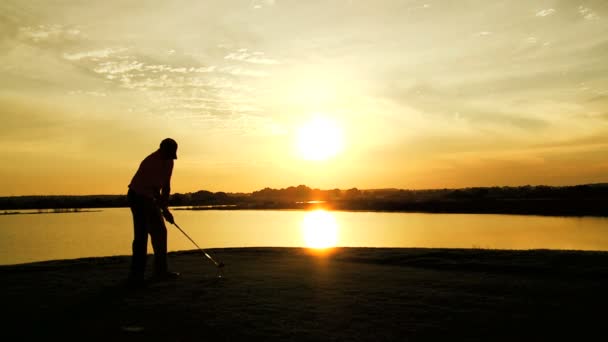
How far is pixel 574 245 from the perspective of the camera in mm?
31109

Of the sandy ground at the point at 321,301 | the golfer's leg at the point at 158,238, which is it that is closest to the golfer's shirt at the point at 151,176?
the golfer's leg at the point at 158,238

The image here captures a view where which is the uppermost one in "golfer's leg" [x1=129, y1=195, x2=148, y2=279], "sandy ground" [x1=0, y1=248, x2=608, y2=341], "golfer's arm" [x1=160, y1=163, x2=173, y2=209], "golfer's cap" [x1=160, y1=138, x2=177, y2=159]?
"golfer's cap" [x1=160, y1=138, x2=177, y2=159]

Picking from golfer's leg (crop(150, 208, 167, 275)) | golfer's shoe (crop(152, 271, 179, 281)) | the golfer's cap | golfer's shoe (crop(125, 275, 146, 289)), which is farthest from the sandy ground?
the golfer's cap

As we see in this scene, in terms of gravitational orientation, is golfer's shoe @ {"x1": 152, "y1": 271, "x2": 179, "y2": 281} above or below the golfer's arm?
below

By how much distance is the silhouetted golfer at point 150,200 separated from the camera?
952cm

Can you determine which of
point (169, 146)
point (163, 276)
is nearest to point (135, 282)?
point (163, 276)

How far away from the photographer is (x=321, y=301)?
25.2 feet

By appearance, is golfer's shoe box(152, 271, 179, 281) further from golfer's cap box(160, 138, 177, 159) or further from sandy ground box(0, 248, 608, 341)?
golfer's cap box(160, 138, 177, 159)

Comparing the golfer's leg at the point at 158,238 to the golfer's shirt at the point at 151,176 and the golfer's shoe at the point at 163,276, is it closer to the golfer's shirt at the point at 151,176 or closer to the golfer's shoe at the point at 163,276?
the golfer's shoe at the point at 163,276

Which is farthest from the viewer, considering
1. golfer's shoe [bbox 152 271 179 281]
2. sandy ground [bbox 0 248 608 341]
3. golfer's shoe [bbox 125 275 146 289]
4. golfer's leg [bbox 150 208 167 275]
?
golfer's shoe [bbox 152 271 179 281]

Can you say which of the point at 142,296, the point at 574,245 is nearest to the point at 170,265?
the point at 142,296

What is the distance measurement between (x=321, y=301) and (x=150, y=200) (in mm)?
4133

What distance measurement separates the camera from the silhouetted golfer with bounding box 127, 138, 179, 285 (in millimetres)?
9523

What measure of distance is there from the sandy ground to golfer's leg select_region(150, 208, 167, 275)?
498 mm
